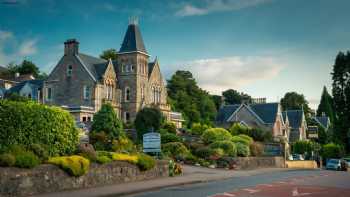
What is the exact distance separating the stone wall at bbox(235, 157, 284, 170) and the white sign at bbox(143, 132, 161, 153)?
524 inches

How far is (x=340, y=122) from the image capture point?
55719 millimetres

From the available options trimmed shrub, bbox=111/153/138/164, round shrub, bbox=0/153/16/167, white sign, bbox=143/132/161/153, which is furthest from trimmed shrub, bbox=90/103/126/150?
round shrub, bbox=0/153/16/167

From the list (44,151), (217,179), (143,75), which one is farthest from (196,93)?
(44,151)

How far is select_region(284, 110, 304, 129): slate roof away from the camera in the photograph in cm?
9288

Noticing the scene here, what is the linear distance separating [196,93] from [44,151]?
7388cm

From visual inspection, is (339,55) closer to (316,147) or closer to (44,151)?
(316,147)

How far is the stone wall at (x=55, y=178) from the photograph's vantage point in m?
17.0

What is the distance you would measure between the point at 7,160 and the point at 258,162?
3392 centimetres

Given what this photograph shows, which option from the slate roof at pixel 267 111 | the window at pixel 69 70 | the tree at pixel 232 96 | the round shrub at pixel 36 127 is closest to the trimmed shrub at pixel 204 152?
the round shrub at pixel 36 127

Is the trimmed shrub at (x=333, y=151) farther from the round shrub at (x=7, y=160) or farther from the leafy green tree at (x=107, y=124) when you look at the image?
the round shrub at (x=7, y=160)

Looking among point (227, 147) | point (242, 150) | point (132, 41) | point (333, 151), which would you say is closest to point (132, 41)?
point (132, 41)

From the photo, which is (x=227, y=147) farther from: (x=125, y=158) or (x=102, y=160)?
(x=102, y=160)

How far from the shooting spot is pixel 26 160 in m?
18.0

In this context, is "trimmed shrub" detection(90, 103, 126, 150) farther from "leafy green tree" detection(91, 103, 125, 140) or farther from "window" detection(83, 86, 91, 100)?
"window" detection(83, 86, 91, 100)
